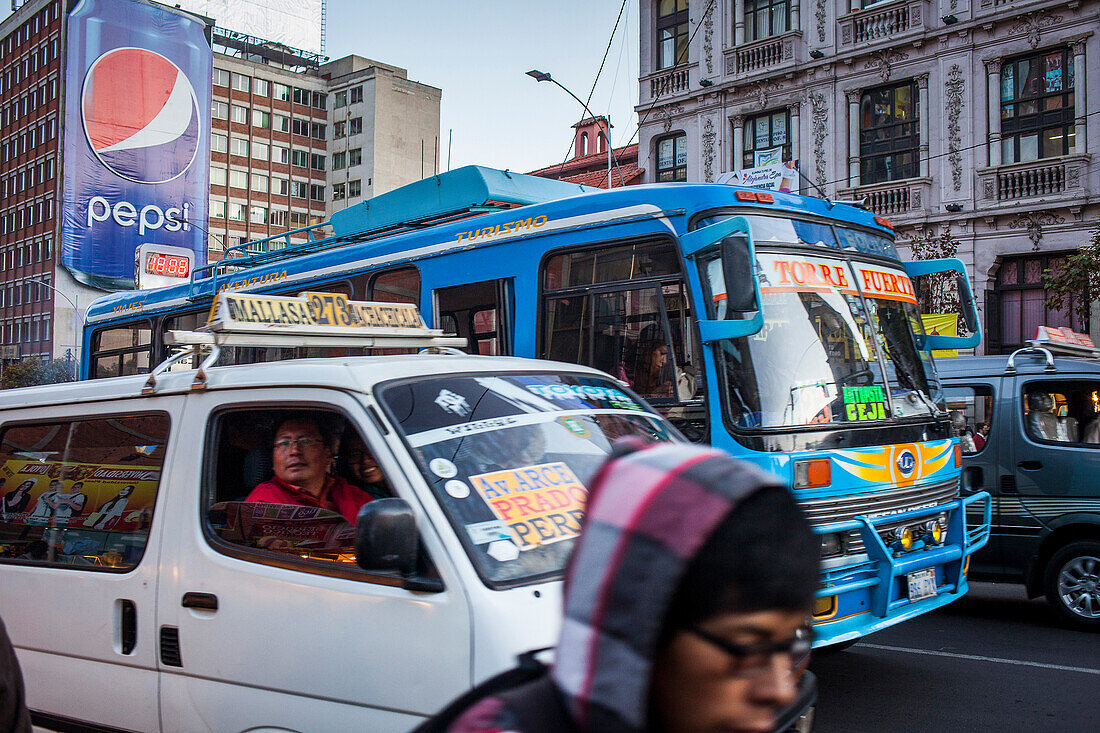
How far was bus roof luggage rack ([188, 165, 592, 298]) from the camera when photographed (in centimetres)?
911

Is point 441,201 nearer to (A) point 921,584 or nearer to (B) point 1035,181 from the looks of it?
(A) point 921,584

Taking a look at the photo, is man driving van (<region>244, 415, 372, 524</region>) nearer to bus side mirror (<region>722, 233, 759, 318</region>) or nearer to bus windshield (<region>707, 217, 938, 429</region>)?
bus side mirror (<region>722, 233, 759, 318</region>)

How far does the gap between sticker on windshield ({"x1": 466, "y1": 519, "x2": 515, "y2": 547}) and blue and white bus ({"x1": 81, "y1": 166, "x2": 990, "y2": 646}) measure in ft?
9.42

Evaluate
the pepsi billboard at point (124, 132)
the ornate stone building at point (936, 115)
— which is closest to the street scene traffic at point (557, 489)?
the ornate stone building at point (936, 115)

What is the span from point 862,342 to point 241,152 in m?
81.4

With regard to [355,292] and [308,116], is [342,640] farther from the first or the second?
[308,116]

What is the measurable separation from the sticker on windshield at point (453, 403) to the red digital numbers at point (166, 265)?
2313 centimetres

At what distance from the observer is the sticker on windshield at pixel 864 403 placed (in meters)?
6.14

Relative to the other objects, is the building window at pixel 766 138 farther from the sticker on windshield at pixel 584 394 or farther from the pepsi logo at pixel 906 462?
the sticker on windshield at pixel 584 394

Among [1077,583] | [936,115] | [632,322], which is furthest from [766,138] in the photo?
[632,322]

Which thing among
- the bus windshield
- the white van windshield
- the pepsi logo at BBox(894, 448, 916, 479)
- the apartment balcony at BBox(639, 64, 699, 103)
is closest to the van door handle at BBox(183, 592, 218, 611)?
the white van windshield

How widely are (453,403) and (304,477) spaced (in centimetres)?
66

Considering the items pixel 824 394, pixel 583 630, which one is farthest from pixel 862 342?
pixel 583 630

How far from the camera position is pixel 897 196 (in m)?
22.8
